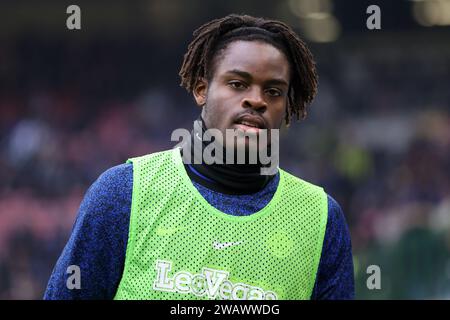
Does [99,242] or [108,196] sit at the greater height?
[108,196]

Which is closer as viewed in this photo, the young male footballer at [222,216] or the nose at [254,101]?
the young male footballer at [222,216]

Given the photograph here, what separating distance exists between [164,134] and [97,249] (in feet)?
34.5

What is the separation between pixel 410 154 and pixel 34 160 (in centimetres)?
501

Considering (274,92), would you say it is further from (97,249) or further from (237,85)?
(97,249)

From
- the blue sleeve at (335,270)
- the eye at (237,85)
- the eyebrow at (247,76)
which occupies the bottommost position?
the blue sleeve at (335,270)

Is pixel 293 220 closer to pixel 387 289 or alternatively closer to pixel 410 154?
pixel 387 289

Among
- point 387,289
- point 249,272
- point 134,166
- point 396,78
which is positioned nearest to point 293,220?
point 249,272

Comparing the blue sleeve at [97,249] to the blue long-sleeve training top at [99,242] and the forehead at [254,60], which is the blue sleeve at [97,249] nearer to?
the blue long-sleeve training top at [99,242]

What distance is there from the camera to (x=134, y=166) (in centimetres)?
312

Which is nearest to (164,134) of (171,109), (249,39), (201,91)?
(171,109)

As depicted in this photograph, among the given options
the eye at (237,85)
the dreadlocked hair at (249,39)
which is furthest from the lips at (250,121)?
the dreadlocked hair at (249,39)

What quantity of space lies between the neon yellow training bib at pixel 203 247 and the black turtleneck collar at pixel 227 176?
4cm

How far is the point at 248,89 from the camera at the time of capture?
10.1ft

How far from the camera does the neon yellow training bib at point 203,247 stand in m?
2.95
